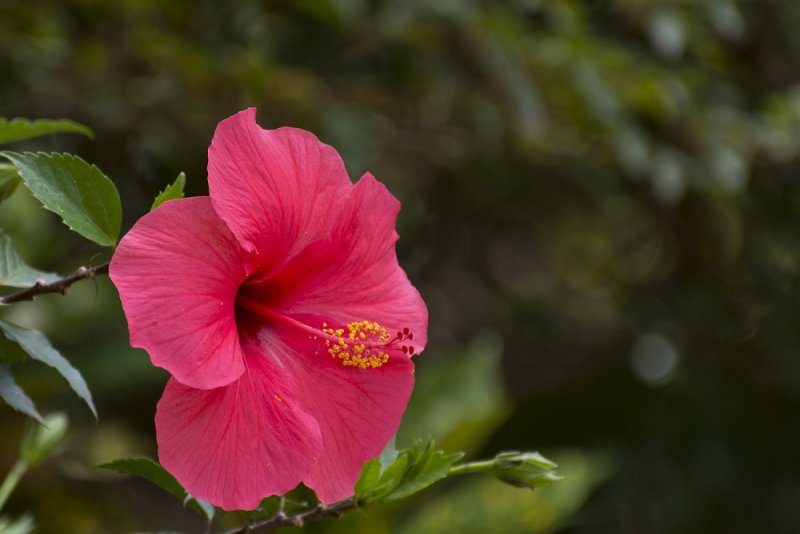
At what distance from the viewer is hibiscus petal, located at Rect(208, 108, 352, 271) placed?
0.89m

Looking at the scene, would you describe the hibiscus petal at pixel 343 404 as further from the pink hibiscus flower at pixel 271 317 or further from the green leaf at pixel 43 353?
the green leaf at pixel 43 353

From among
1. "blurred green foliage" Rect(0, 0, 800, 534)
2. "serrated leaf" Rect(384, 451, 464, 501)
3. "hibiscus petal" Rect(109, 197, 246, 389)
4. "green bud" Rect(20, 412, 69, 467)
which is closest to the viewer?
"hibiscus petal" Rect(109, 197, 246, 389)

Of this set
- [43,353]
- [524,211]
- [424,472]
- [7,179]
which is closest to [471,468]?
[424,472]

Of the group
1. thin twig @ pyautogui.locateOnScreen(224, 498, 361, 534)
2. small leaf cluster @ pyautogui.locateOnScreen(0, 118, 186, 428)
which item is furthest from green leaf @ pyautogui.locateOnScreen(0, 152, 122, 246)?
thin twig @ pyautogui.locateOnScreen(224, 498, 361, 534)

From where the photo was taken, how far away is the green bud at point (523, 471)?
3.21 feet

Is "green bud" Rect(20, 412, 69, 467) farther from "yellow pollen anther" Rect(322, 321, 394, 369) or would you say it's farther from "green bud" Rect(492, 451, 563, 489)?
"green bud" Rect(492, 451, 563, 489)

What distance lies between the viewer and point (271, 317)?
0.98 m

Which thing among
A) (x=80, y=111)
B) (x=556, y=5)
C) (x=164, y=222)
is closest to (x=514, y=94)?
(x=556, y=5)

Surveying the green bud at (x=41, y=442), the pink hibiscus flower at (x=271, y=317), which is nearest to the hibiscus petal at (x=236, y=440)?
the pink hibiscus flower at (x=271, y=317)

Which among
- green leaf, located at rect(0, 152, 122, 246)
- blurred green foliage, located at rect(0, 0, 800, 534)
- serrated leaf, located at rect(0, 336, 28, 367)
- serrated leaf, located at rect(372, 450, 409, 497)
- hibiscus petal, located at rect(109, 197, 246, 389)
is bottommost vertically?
blurred green foliage, located at rect(0, 0, 800, 534)

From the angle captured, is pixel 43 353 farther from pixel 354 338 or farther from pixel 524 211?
pixel 524 211

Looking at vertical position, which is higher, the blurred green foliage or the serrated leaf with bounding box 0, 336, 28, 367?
the serrated leaf with bounding box 0, 336, 28, 367

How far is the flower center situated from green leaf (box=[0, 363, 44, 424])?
8.2 inches

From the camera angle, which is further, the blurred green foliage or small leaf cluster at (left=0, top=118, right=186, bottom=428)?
the blurred green foliage
